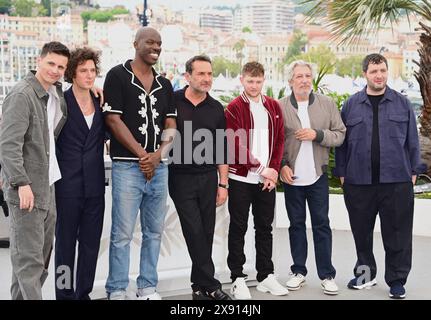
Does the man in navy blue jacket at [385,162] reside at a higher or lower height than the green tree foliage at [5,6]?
lower

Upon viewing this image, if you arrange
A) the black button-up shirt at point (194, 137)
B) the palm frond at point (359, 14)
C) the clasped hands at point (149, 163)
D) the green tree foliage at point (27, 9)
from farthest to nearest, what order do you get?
the green tree foliage at point (27, 9)
the palm frond at point (359, 14)
the black button-up shirt at point (194, 137)
the clasped hands at point (149, 163)

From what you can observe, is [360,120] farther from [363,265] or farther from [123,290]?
[123,290]

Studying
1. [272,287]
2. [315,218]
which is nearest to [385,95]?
[315,218]

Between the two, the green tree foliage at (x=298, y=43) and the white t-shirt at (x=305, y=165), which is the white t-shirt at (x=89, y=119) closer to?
the white t-shirt at (x=305, y=165)

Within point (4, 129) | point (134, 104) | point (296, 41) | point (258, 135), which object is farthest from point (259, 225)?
point (296, 41)

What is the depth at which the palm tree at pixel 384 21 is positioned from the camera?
7.68 metres

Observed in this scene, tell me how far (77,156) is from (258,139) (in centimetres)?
126

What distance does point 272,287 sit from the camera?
179 inches

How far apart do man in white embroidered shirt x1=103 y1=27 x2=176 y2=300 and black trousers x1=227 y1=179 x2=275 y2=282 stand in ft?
1.79

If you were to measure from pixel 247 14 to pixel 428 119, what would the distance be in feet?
285

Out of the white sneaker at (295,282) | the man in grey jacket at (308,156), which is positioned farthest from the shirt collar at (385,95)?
the white sneaker at (295,282)

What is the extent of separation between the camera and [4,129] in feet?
11.1

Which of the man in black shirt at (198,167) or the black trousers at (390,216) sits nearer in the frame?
the man in black shirt at (198,167)

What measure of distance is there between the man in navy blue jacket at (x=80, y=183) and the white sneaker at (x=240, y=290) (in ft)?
3.28
